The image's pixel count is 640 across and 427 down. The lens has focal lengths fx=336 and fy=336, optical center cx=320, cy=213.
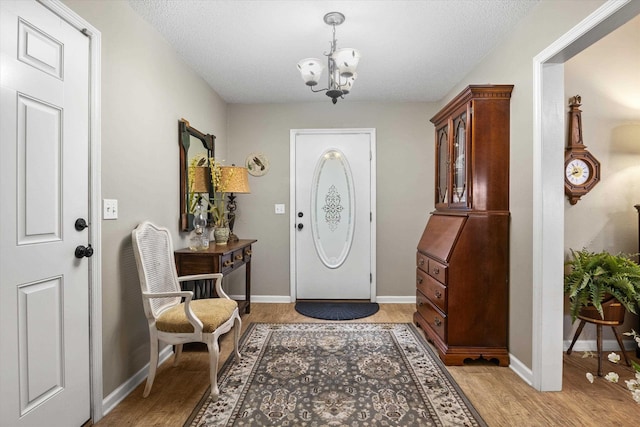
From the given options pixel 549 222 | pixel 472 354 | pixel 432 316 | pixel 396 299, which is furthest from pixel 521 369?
pixel 396 299

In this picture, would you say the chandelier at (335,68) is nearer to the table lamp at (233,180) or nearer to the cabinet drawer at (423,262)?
the table lamp at (233,180)

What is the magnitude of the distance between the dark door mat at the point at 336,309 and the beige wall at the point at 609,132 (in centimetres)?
197

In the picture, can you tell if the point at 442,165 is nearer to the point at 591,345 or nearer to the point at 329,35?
the point at 329,35

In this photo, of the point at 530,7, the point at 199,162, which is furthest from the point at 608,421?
the point at 199,162

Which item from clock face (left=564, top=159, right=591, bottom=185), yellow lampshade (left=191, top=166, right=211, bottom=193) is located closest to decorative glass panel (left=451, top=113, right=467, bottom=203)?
clock face (left=564, top=159, right=591, bottom=185)

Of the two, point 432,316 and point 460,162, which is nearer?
point 460,162

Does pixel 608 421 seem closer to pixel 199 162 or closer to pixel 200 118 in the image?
pixel 199 162

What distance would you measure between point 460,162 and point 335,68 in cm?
119

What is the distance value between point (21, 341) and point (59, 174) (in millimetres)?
738

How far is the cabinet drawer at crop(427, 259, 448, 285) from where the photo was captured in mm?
2449

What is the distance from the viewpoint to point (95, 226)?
1791mm

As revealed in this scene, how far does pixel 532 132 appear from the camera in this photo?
214 centimetres

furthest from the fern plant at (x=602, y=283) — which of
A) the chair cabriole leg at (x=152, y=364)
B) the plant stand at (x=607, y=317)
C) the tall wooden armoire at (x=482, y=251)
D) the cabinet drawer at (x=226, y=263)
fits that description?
the chair cabriole leg at (x=152, y=364)

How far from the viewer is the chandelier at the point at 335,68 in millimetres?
2080
